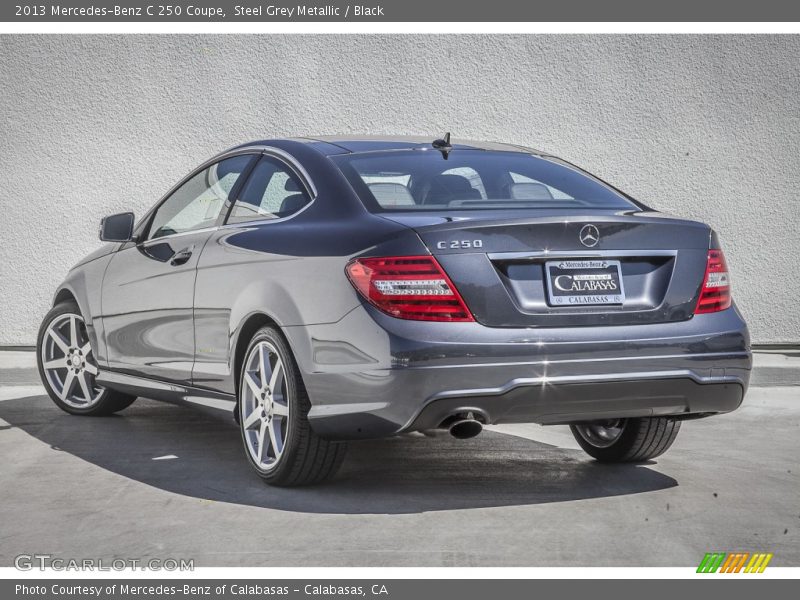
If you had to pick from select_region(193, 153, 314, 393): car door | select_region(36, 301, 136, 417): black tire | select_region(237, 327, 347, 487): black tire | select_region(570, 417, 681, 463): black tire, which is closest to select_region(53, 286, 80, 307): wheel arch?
select_region(36, 301, 136, 417): black tire

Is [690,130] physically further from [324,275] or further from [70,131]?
[324,275]

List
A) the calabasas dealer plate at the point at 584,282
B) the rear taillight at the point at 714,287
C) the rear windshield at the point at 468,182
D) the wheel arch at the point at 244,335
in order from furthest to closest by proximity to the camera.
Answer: the wheel arch at the point at 244,335 → the rear windshield at the point at 468,182 → the rear taillight at the point at 714,287 → the calabasas dealer plate at the point at 584,282

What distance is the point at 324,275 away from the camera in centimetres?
482

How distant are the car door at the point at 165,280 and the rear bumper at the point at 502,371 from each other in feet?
4.20

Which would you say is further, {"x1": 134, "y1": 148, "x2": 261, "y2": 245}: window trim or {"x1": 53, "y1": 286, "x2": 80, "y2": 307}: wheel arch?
{"x1": 53, "y1": 286, "x2": 80, "y2": 307}: wheel arch

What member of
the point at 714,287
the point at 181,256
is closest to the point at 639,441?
the point at 714,287

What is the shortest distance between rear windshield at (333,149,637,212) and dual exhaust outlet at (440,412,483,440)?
2.93 ft

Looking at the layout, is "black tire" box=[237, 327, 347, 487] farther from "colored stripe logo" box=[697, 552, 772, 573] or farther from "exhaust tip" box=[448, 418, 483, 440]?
"colored stripe logo" box=[697, 552, 772, 573]

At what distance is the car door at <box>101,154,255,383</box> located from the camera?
19.8ft

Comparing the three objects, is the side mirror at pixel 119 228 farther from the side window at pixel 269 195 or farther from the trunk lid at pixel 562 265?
the trunk lid at pixel 562 265

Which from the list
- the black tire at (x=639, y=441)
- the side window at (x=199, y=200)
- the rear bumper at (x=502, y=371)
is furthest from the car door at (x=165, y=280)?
the black tire at (x=639, y=441)

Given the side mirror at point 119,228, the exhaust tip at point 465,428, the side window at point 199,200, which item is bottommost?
the exhaust tip at point 465,428

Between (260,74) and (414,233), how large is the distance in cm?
641

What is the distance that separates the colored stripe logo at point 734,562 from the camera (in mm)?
4039
